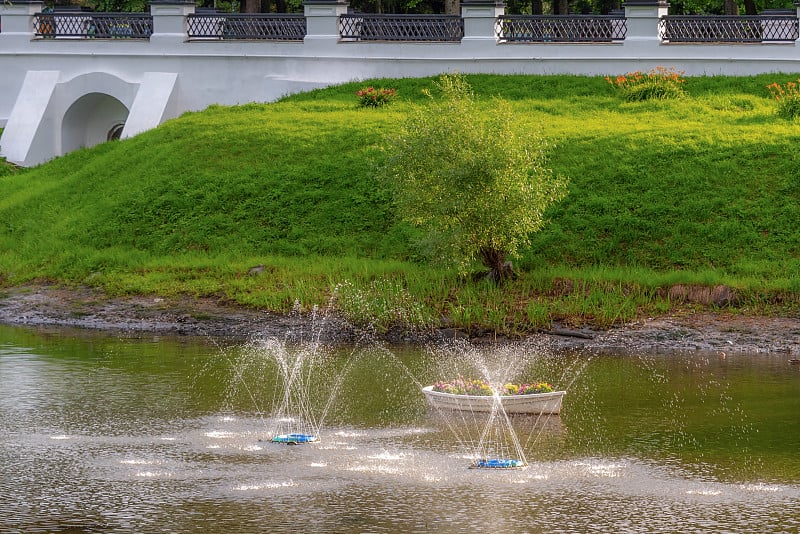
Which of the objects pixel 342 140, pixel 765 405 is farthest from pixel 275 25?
pixel 765 405

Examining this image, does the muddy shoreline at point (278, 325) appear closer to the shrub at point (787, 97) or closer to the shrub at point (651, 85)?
the shrub at point (787, 97)

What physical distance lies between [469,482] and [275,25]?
24.8 m

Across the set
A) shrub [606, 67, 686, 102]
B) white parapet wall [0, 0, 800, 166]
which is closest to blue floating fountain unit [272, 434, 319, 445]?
shrub [606, 67, 686, 102]

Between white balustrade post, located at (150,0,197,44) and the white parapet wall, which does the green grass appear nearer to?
the white parapet wall

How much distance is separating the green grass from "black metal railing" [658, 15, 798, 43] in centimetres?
144

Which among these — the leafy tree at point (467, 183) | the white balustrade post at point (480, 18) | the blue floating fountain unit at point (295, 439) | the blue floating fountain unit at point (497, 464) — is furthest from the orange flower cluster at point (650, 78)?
the blue floating fountain unit at point (497, 464)

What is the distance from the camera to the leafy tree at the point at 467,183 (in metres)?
22.8

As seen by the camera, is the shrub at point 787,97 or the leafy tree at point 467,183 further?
the shrub at point 787,97

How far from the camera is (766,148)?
27.3 metres

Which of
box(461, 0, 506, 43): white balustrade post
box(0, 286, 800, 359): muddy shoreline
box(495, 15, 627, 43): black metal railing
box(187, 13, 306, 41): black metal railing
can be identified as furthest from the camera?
box(187, 13, 306, 41): black metal railing

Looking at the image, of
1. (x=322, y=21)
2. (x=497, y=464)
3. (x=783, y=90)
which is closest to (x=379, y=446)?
(x=497, y=464)

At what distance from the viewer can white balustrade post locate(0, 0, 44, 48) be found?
37.4 metres

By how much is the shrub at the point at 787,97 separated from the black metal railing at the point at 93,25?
17.7 metres

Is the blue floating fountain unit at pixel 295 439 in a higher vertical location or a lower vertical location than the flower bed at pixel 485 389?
lower
